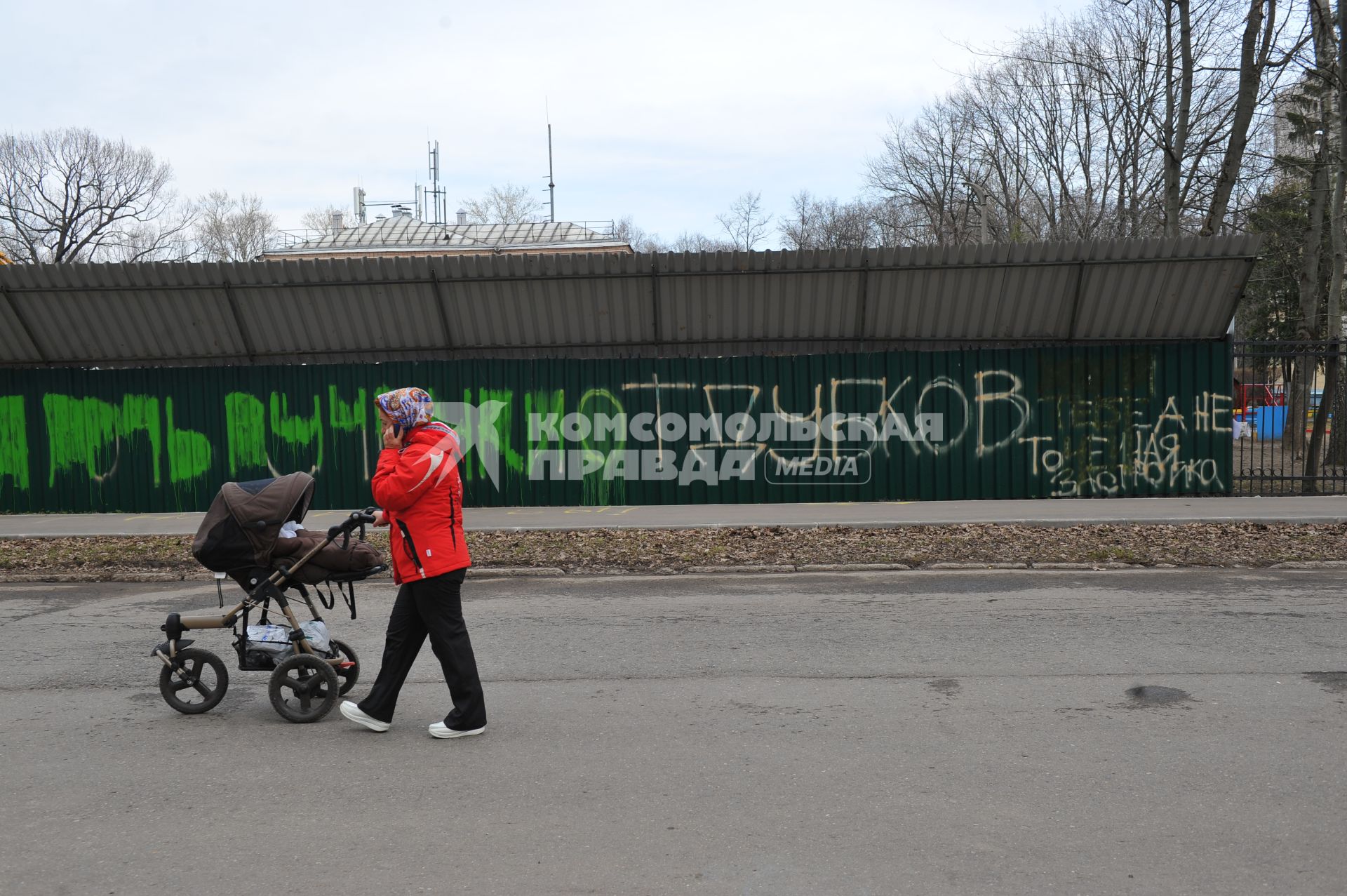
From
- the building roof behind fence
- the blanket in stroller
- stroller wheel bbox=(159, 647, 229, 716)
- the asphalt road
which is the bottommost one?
the asphalt road

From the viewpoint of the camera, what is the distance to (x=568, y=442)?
49.4 feet

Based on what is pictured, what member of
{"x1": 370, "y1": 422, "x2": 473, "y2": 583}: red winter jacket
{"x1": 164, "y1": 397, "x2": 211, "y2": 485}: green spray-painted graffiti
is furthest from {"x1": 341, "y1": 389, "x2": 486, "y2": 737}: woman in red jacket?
{"x1": 164, "y1": 397, "x2": 211, "y2": 485}: green spray-painted graffiti

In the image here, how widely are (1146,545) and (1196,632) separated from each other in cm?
374

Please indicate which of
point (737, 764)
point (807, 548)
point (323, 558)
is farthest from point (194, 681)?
point (807, 548)

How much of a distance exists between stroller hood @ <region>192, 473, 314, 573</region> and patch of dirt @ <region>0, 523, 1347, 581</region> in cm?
496

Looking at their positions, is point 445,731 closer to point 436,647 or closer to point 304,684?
point 436,647

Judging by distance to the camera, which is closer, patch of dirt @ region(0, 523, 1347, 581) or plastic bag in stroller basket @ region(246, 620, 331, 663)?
plastic bag in stroller basket @ region(246, 620, 331, 663)

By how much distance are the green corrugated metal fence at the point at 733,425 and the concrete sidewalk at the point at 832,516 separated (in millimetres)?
410

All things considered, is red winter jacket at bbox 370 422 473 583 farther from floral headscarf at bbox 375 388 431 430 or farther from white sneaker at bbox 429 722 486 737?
white sneaker at bbox 429 722 486 737

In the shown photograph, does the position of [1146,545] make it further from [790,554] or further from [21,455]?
[21,455]

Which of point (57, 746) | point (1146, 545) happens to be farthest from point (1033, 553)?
point (57, 746)

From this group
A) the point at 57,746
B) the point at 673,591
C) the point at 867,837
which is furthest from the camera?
the point at 673,591

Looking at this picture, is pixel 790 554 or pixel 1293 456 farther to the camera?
pixel 1293 456

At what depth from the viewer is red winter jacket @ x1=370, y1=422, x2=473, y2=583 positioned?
534 cm
